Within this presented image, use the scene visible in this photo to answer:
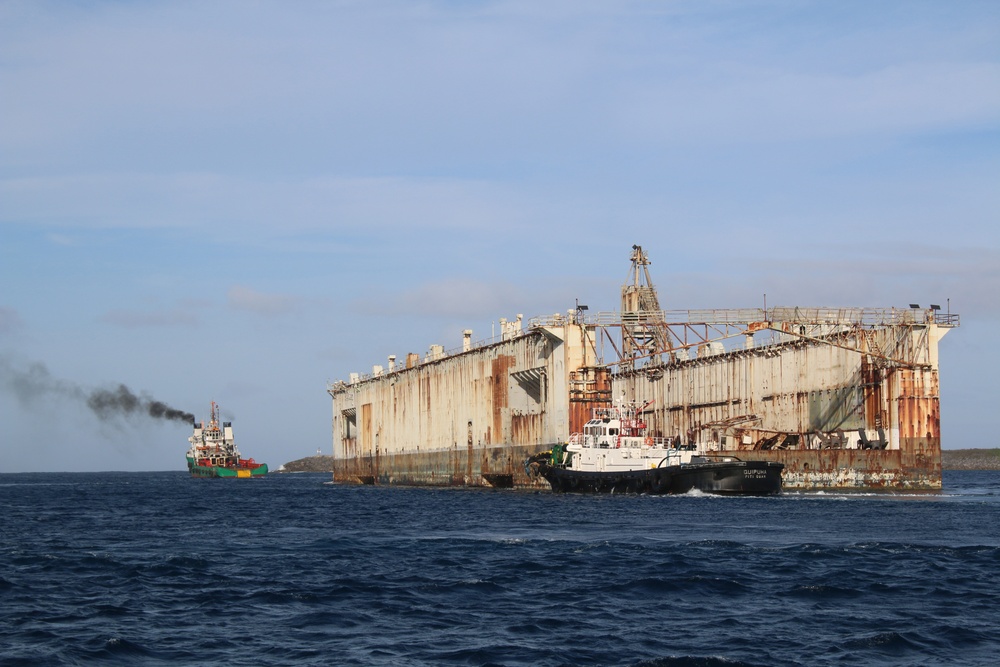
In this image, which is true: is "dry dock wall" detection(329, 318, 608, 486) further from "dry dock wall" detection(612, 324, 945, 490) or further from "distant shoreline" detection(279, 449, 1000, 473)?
"distant shoreline" detection(279, 449, 1000, 473)

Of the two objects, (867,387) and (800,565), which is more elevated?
(867,387)

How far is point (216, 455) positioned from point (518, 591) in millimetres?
129664

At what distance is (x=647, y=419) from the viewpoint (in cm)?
9212

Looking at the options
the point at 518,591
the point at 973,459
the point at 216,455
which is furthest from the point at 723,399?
the point at 973,459

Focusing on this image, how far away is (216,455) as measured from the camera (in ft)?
492

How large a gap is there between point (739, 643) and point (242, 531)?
83.0ft

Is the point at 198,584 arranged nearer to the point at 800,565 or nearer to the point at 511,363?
the point at 800,565

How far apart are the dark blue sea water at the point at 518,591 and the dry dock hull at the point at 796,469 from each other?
58.0 ft

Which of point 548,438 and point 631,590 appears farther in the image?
point 548,438

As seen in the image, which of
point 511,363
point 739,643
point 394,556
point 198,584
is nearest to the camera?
point 739,643

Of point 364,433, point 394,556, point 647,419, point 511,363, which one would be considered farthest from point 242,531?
point 364,433

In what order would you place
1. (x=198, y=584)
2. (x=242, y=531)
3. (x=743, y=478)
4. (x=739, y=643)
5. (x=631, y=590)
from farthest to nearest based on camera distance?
(x=743, y=478) → (x=242, y=531) → (x=198, y=584) → (x=631, y=590) → (x=739, y=643)

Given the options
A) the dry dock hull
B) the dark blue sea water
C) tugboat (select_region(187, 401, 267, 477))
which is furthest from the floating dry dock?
tugboat (select_region(187, 401, 267, 477))

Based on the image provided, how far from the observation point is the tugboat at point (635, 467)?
57562mm
